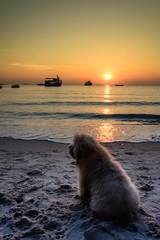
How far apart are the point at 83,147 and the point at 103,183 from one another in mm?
627

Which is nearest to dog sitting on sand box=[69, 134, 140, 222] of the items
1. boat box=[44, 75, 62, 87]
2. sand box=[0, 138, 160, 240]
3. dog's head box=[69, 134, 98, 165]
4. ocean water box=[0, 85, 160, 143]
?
dog's head box=[69, 134, 98, 165]

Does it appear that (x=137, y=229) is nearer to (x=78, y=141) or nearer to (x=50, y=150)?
(x=78, y=141)

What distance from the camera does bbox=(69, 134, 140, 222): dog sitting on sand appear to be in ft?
8.30

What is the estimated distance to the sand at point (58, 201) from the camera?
2500 millimetres

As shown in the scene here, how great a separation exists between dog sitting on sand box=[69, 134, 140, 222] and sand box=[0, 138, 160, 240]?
7.5 inches

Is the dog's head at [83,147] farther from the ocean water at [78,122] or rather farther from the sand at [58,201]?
the ocean water at [78,122]

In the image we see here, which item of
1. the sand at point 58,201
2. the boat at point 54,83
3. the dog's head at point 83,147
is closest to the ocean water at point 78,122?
the sand at point 58,201

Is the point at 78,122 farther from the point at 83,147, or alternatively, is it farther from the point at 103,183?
the point at 103,183

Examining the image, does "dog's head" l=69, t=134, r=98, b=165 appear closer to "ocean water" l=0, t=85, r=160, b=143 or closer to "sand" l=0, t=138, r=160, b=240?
"sand" l=0, t=138, r=160, b=240

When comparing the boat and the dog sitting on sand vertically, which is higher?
the boat

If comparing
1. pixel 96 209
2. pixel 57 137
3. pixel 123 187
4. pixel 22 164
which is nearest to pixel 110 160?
pixel 123 187

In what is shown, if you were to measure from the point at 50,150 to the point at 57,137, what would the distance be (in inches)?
84.4

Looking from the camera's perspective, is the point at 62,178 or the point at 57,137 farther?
the point at 57,137

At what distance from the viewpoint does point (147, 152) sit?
655 centimetres
